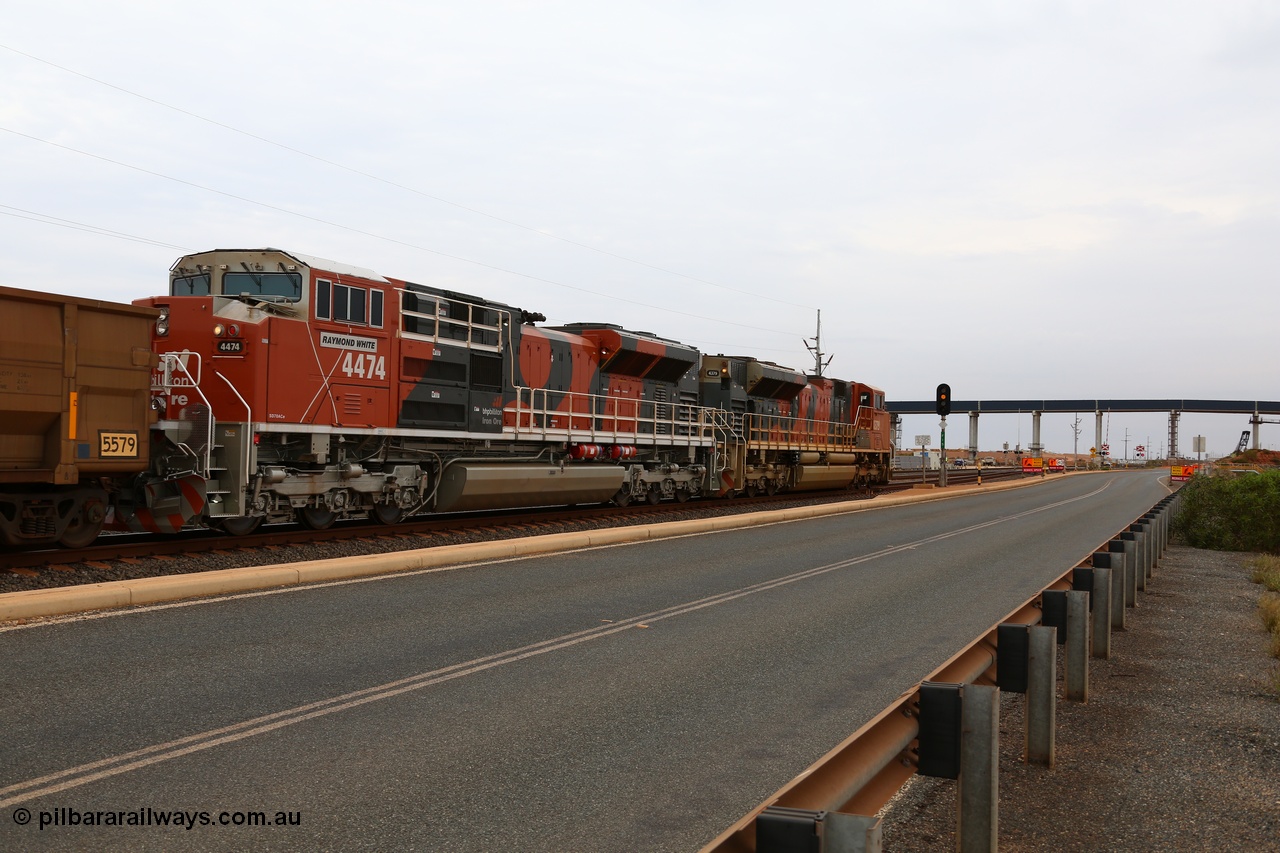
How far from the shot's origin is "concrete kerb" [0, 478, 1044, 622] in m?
9.02

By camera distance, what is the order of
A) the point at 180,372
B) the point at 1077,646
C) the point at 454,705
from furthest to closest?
the point at 180,372 < the point at 1077,646 < the point at 454,705

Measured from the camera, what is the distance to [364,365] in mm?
15930

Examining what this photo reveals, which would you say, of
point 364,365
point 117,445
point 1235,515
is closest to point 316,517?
point 364,365

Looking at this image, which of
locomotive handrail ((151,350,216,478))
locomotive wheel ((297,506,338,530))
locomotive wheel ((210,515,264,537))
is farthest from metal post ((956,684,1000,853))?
locomotive wheel ((297,506,338,530))

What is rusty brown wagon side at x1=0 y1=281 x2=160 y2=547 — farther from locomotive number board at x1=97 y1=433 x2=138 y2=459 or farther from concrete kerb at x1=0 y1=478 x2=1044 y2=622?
concrete kerb at x1=0 y1=478 x2=1044 y2=622

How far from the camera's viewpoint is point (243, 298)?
14.6 metres

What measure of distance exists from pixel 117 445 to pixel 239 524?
2759 mm

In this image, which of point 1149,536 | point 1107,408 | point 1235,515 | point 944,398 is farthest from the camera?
point 1107,408

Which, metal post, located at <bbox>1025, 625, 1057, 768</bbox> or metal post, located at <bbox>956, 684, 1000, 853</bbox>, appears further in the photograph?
metal post, located at <bbox>1025, 625, 1057, 768</bbox>

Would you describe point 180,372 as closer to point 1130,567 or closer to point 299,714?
point 299,714

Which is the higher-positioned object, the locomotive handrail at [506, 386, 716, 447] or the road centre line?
the locomotive handrail at [506, 386, 716, 447]

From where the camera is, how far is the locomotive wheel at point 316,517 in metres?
15.7

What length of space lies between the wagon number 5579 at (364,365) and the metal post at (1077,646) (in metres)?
11.8

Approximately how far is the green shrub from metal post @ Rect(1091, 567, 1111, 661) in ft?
48.2
